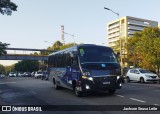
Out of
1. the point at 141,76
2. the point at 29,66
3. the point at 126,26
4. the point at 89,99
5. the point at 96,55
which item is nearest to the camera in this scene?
the point at 89,99

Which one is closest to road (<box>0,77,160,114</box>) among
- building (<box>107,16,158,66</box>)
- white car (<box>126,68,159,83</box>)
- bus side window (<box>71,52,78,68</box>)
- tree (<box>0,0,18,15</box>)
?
bus side window (<box>71,52,78,68</box>)

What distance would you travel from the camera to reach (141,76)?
1320 inches

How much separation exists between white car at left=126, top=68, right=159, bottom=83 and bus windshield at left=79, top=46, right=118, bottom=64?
1613cm

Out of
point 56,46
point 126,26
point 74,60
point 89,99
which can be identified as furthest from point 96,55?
point 126,26

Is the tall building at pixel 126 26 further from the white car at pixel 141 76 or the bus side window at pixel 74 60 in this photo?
the bus side window at pixel 74 60

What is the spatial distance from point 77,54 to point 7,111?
6.25m

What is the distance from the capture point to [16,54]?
10356 centimetres

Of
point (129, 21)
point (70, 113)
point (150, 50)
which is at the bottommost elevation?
point (70, 113)

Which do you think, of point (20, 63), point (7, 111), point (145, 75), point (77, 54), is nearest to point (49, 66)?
point (77, 54)

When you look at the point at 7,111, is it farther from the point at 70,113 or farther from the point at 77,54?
the point at 77,54

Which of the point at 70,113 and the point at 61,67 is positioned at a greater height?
the point at 61,67

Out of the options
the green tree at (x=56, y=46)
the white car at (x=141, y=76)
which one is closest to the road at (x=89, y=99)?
the white car at (x=141, y=76)

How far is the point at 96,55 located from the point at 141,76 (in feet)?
57.0

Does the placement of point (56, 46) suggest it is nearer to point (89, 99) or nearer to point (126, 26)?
point (126, 26)
